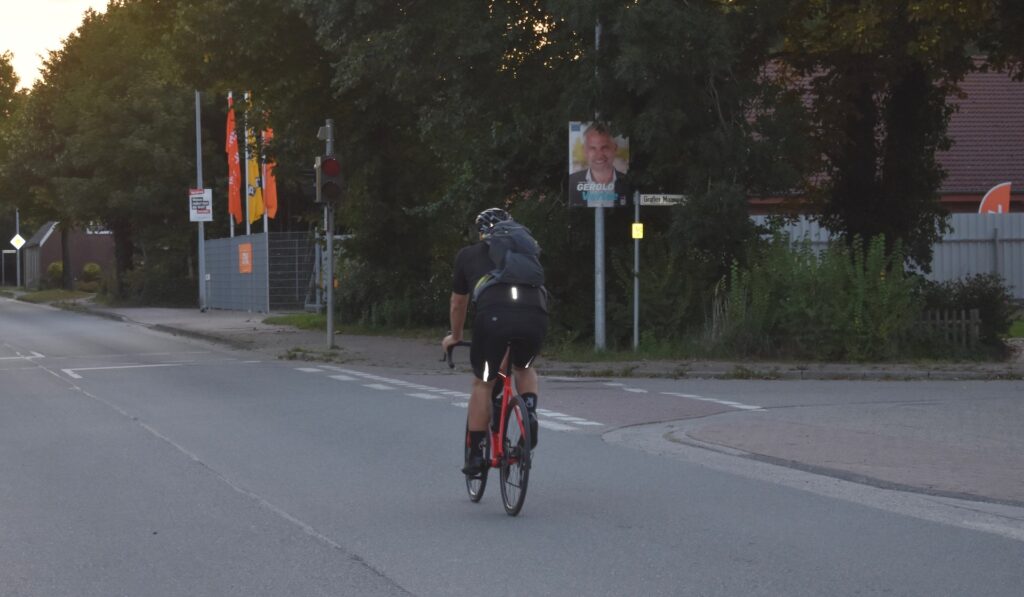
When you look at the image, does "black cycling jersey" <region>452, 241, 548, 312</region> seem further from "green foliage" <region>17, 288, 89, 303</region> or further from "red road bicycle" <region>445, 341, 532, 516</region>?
"green foliage" <region>17, 288, 89, 303</region>

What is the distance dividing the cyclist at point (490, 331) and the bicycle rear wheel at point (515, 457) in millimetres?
84

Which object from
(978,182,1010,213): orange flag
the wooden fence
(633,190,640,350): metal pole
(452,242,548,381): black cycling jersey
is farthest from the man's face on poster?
(978,182,1010,213): orange flag

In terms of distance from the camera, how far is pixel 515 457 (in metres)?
8.48

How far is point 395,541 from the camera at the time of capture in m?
7.77

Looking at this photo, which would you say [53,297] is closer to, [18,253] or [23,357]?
[18,253]

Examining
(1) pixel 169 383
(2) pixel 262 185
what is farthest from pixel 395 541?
(2) pixel 262 185

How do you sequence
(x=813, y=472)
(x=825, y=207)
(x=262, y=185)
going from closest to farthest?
(x=813, y=472) → (x=825, y=207) → (x=262, y=185)

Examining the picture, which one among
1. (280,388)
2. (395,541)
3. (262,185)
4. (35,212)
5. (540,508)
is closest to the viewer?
(395,541)

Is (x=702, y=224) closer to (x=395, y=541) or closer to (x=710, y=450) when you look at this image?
(x=710, y=450)

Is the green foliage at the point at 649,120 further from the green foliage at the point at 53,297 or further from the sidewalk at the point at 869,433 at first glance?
the green foliage at the point at 53,297

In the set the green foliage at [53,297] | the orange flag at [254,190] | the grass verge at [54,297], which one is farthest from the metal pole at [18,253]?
the orange flag at [254,190]

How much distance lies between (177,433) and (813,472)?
5768 mm

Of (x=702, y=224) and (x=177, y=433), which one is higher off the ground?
(x=702, y=224)

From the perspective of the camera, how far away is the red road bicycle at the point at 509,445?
8.34 metres
